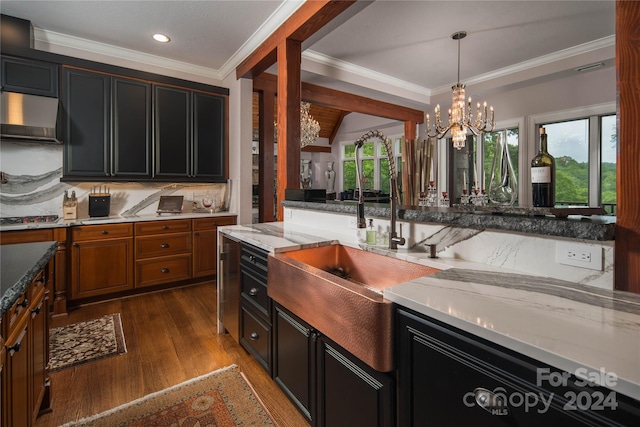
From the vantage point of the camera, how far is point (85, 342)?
8.25ft

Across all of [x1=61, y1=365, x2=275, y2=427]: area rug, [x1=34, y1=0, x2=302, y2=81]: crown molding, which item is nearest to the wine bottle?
[x1=61, y1=365, x2=275, y2=427]: area rug

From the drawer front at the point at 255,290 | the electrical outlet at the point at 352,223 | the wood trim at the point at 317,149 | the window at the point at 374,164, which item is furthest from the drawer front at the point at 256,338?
the wood trim at the point at 317,149

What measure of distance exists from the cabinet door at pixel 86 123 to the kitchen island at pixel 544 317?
12.4 ft

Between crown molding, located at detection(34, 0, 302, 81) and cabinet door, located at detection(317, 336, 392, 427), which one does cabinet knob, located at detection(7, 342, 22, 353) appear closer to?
cabinet door, located at detection(317, 336, 392, 427)

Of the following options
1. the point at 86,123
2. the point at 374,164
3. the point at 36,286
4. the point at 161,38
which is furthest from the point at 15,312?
the point at 374,164

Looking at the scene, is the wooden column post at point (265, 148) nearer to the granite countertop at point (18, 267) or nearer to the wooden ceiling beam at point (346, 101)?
the wooden ceiling beam at point (346, 101)

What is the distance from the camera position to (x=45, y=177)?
348 centimetres

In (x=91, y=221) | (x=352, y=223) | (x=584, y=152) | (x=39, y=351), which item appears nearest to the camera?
(x=39, y=351)

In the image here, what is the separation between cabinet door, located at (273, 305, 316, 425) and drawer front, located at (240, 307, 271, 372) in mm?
107

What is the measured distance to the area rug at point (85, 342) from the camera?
228 centimetres

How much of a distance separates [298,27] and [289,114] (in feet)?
2.41

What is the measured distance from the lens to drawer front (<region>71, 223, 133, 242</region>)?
317 cm

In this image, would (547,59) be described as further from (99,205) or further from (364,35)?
(99,205)

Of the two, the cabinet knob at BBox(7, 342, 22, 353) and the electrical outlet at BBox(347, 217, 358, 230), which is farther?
the electrical outlet at BBox(347, 217, 358, 230)
